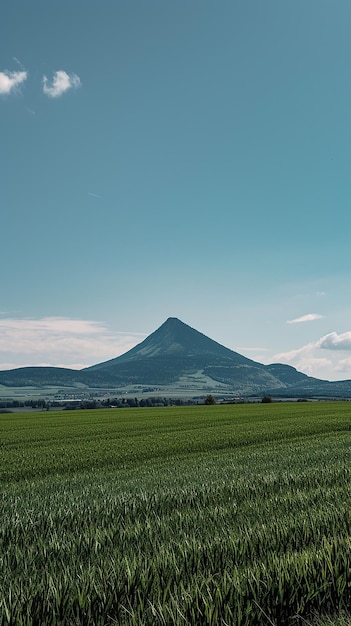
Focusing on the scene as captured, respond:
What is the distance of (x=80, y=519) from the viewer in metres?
7.88

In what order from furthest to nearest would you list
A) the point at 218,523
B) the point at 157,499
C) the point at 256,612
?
the point at 157,499 → the point at 218,523 → the point at 256,612

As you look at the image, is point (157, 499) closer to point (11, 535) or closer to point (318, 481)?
point (11, 535)

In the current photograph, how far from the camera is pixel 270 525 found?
6.47 metres

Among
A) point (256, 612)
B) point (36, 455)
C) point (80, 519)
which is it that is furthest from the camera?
point (36, 455)

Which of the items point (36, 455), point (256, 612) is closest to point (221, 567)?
point (256, 612)

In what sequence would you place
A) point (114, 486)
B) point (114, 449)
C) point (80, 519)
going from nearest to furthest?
point (80, 519) → point (114, 486) → point (114, 449)

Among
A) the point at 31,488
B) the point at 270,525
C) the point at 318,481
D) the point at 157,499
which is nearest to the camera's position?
the point at 270,525

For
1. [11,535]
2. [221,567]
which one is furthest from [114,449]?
[221,567]

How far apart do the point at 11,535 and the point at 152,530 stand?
2292 mm

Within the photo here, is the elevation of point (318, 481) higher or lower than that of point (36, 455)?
higher

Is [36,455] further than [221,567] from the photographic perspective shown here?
Yes

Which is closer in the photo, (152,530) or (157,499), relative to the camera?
(152,530)

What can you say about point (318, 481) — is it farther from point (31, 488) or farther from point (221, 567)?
point (31, 488)

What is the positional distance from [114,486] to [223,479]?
2.89 metres
